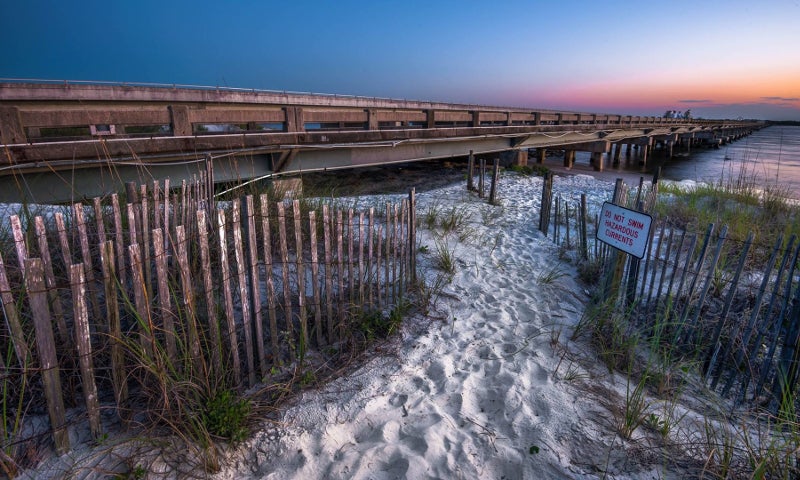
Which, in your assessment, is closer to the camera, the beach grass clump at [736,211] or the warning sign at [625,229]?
the warning sign at [625,229]

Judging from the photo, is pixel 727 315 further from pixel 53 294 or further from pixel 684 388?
pixel 53 294

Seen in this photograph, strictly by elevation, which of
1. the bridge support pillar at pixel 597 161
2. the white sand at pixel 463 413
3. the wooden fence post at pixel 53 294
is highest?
the wooden fence post at pixel 53 294

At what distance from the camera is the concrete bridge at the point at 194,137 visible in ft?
18.5

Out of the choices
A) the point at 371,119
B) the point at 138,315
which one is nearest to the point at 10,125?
the point at 138,315

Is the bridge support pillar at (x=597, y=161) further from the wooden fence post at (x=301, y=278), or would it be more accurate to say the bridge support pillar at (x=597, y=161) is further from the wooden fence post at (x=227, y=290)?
the wooden fence post at (x=227, y=290)

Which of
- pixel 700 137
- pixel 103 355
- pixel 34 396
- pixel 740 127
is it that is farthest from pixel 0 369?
pixel 740 127

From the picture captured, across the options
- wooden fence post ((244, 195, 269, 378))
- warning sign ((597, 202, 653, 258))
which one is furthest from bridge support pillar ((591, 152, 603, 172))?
wooden fence post ((244, 195, 269, 378))

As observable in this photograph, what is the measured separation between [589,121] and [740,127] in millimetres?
62284

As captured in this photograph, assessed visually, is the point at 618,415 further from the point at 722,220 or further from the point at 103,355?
the point at 722,220

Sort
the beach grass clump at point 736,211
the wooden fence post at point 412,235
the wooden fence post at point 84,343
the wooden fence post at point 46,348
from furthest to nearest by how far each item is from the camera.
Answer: the beach grass clump at point 736,211, the wooden fence post at point 412,235, the wooden fence post at point 84,343, the wooden fence post at point 46,348

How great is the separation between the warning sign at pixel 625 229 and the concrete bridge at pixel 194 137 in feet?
14.8

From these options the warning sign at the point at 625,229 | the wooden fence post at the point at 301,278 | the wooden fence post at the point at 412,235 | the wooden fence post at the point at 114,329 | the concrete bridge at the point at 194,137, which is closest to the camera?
the wooden fence post at the point at 114,329

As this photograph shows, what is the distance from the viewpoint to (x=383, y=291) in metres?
4.66

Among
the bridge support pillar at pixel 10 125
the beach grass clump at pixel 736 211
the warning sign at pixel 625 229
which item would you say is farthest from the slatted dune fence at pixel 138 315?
the beach grass clump at pixel 736 211
